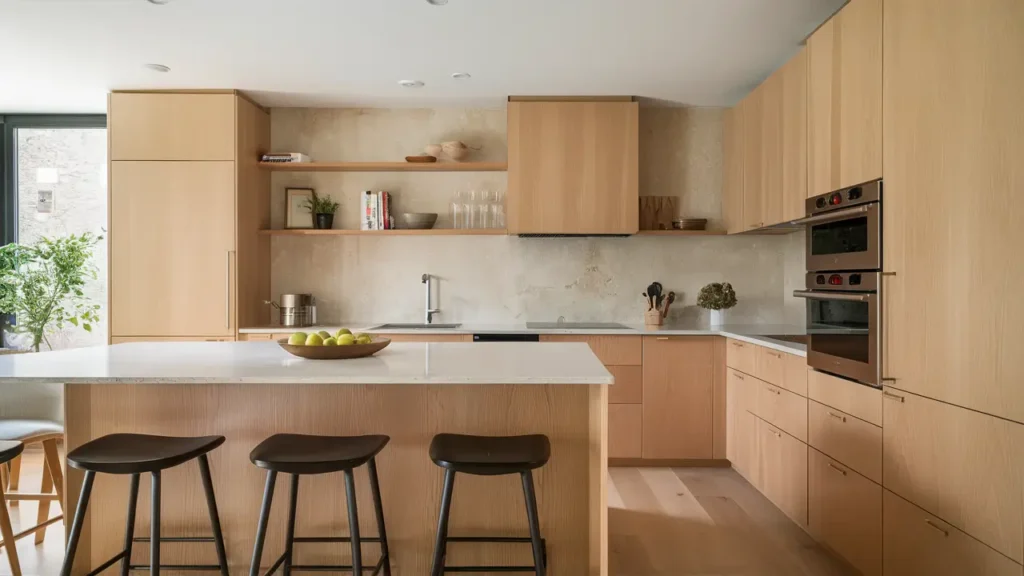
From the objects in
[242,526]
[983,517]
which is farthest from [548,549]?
[983,517]

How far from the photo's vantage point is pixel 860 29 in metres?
2.40

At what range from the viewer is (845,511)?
2475 millimetres

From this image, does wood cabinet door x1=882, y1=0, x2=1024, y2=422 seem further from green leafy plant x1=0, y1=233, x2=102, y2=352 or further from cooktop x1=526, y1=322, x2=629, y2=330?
green leafy plant x1=0, y1=233, x2=102, y2=352


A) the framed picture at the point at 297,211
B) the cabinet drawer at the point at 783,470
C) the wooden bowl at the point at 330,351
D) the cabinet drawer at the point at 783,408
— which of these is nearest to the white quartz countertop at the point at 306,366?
the wooden bowl at the point at 330,351

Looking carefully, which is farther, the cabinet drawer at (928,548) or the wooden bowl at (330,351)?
the wooden bowl at (330,351)

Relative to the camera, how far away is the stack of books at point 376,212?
14.2 ft

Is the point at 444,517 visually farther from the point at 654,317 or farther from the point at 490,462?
the point at 654,317

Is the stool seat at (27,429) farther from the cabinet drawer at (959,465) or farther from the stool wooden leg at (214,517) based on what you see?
the cabinet drawer at (959,465)

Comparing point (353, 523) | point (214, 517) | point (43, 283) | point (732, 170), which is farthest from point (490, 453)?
point (43, 283)

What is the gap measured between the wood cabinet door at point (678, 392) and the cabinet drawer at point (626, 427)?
4 cm

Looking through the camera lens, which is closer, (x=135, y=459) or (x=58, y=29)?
(x=135, y=459)

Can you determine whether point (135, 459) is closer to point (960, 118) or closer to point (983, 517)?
point (983, 517)

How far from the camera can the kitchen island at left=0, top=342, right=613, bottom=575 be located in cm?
224

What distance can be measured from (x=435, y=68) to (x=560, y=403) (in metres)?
2.37
